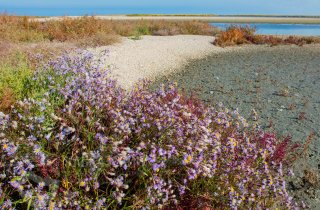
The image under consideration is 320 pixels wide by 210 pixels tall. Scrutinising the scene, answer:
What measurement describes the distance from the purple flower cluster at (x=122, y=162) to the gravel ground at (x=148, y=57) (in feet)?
17.7

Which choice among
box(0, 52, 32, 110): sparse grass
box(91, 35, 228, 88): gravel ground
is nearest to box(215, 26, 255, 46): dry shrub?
box(91, 35, 228, 88): gravel ground

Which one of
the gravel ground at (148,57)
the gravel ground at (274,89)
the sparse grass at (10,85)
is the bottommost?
the gravel ground at (274,89)

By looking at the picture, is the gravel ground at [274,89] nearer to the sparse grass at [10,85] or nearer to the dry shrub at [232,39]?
the dry shrub at [232,39]

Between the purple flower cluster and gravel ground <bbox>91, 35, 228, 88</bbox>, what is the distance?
17.7 ft

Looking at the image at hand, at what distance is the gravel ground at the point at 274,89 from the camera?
20.0 ft

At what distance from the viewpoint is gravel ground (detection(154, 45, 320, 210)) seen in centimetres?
611

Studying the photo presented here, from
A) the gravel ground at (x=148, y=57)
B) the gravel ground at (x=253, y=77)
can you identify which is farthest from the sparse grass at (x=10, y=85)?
the gravel ground at (x=148, y=57)

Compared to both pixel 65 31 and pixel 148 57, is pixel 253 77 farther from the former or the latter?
pixel 65 31

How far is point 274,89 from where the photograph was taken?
10.3 meters

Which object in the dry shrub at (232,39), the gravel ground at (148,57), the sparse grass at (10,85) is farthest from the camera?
the dry shrub at (232,39)

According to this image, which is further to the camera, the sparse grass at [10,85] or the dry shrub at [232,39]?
the dry shrub at [232,39]

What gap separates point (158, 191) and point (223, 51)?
14176 millimetres

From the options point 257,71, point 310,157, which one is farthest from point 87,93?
point 257,71

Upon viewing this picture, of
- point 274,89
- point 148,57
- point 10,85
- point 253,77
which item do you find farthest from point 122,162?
point 148,57
